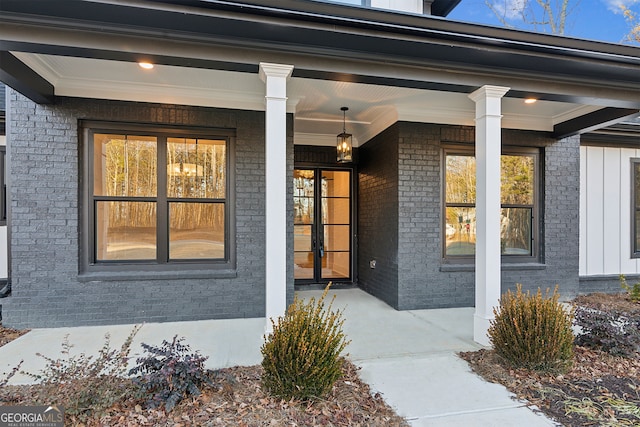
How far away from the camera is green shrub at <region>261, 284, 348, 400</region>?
2.42 metres

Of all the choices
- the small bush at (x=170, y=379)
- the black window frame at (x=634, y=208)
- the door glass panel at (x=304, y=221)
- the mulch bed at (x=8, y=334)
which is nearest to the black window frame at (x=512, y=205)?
the black window frame at (x=634, y=208)

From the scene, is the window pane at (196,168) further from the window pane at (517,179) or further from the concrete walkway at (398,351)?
the window pane at (517,179)

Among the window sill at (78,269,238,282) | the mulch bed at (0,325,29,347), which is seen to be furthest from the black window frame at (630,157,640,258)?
the mulch bed at (0,325,29,347)

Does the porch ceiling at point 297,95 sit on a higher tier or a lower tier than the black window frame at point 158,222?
higher

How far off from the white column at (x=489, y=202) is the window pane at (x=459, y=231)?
5.31 ft

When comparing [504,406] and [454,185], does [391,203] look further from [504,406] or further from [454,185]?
[504,406]

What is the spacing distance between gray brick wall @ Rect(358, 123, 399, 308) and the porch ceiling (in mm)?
423

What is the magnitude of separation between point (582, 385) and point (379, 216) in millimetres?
3341

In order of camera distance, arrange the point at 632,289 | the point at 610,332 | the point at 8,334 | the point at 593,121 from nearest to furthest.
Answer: the point at 610,332
the point at 8,334
the point at 593,121
the point at 632,289

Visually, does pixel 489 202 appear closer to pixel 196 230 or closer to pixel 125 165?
pixel 196 230

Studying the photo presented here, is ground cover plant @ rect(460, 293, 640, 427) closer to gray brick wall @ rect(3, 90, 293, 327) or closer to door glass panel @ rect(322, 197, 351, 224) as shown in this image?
gray brick wall @ rect(3, 90, 293, 327)

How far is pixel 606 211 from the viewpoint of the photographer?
6.04 m

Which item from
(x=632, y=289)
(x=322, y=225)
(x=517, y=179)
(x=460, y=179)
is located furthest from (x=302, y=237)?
(x=632, y=289)

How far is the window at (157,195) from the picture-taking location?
4.34 m
